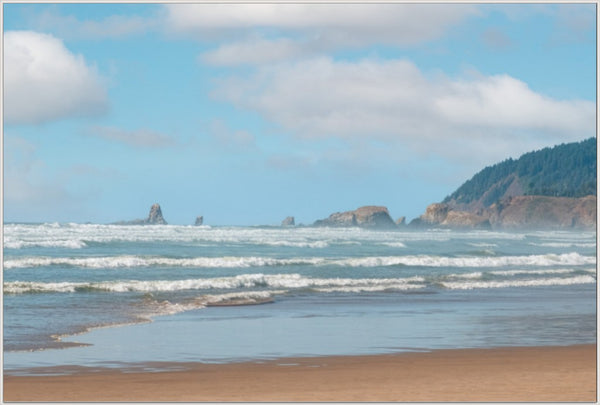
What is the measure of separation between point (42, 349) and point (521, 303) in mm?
12183

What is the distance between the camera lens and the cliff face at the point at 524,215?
13100 centimetres

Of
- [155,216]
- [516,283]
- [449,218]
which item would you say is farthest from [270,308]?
[449,218]

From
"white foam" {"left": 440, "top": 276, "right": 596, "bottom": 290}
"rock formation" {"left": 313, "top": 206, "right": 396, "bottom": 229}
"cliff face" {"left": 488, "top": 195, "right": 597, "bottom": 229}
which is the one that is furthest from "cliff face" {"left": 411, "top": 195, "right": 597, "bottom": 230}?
"white foam" {"left": 440, "top": 276, "right": 596, "bottom": 290}

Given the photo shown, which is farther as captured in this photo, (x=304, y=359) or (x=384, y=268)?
(x=384, y=268)

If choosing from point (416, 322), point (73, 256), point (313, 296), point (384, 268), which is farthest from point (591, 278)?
point (73, 256)

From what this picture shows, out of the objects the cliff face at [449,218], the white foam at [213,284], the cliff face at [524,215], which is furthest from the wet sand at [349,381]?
the cliff face at [449,218]

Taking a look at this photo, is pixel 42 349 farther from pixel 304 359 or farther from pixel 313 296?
pixel 313 296

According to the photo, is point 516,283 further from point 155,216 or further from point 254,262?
point 155,216

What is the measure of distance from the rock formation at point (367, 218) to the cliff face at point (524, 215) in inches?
234

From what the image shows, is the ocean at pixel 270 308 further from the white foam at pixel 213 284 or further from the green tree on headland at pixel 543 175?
the green tree on headland at pixel 543 175

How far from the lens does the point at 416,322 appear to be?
15.8m

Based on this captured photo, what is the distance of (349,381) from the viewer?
969 centimetres

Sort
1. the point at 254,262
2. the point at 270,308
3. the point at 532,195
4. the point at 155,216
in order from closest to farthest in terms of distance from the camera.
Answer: the point at 270,308 < the point at 254,262 < the point at 155,216 < the point at 532,195

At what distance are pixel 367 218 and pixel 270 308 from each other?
118 metres
